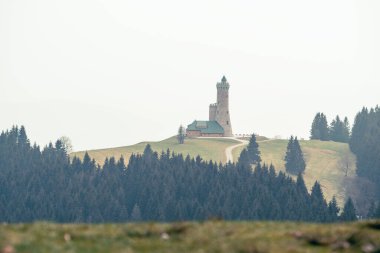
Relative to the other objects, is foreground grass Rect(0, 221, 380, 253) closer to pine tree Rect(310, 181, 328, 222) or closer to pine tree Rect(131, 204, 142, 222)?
pine tree Rect(310, 181, 328, 222)

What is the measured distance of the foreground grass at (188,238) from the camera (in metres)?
25.9

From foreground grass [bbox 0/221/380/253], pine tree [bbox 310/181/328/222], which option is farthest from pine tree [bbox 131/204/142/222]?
foreground grass [bbox 0/221/380/253]

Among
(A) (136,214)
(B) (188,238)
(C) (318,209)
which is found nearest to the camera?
(B) (188,238)

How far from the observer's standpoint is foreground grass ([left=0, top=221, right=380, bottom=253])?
2594 cm

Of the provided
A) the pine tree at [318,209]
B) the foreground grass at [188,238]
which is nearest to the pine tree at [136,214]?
the pine tree at [318,209]

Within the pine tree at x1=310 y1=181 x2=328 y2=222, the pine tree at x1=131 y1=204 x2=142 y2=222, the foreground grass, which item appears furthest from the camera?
the pine tree at x1=131 y1=204 x2=142 y2=222

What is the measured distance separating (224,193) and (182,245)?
549ft

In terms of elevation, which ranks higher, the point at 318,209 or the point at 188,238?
the point at 188,238

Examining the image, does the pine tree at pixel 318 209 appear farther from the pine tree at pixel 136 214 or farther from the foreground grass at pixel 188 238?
the foreground grass at pixel 188 238

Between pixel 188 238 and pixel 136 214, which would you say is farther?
pixel 136 214

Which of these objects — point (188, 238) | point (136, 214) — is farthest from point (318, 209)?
point (188, 238)

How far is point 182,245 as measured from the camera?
1055 inches

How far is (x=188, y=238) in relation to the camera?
28.2 m

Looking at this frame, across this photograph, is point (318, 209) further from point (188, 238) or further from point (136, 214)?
point (188, 238)
